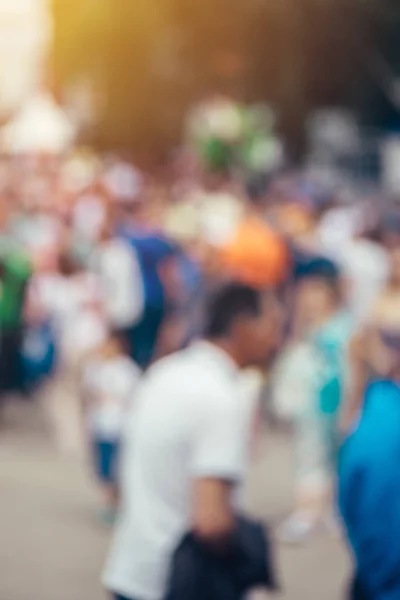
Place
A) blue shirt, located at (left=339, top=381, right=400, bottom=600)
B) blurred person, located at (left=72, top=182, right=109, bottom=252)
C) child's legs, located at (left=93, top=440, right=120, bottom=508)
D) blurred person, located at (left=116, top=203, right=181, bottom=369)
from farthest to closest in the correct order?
blurred person, located at (left=72, top=182, right=109, bottom=252) < blurred person, located at (left=116, top=203, right=181, bottom=369) < child's legs, located at (left=93, top=440, right=120, bottom=508) < blue shirt, located at (left=339, top=381, right=400, bottom=600)

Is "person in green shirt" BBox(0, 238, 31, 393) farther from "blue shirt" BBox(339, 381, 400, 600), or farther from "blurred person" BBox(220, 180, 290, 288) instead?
"blue shirt" BBox(339, 381, 400, 600)

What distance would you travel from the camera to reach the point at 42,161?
14039 millimetres

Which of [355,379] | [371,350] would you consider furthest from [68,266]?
[371,350]

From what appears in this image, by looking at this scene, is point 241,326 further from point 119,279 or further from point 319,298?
point 119,279

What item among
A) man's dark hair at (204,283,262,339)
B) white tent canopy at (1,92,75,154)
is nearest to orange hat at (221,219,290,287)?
man's dark hair at (204,283,262,339)

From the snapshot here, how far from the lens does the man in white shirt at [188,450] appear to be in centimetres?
383

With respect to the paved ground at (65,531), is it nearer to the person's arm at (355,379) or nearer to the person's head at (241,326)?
the person's arm at (355,379)

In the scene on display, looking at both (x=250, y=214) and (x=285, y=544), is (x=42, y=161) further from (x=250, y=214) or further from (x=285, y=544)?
(x=285, y=544)

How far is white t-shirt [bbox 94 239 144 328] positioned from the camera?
884 centimetres

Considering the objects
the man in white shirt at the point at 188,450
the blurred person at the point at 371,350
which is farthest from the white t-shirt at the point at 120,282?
the man in white shirt at the point at 188,450

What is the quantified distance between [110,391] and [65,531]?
2.34ft

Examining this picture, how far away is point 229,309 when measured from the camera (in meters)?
4.20

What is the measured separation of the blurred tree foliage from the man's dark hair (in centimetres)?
2307

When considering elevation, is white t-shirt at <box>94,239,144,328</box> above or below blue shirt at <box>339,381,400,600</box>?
below
